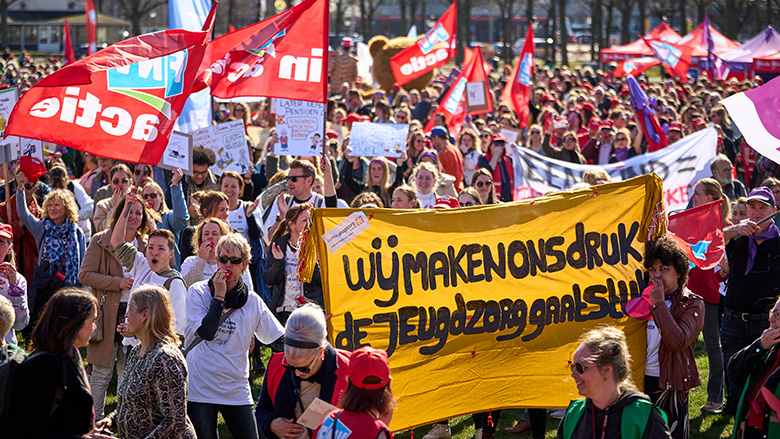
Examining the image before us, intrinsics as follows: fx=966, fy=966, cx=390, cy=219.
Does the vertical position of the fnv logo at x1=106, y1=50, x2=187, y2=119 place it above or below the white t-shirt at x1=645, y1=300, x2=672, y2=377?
above

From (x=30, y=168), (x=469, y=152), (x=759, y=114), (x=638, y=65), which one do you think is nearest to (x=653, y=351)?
(x=759, y=114)

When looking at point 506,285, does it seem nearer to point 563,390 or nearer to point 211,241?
point 563,390

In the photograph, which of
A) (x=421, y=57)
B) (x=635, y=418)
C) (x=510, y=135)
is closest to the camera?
(x=635, y=418)

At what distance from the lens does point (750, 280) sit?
7250mm

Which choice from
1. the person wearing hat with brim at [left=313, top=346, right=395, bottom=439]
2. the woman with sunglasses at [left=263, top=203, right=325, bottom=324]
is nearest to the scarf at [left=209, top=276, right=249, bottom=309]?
the woman with sunglasses at [left=263, top=203, right=325, bottom=324]

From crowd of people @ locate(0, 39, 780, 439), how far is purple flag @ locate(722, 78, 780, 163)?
70 centimetres

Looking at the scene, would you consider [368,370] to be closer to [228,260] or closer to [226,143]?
[228,260]

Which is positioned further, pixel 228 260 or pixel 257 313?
pixel 257 313

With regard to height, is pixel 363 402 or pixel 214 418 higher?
pixel 363 402

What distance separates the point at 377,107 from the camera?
53.4 feet

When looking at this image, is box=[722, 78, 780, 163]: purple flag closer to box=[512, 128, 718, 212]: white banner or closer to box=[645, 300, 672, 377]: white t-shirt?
box=[645, 300, 672, 377]: white t-shirt

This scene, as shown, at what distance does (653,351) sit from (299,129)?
5770 millimetres

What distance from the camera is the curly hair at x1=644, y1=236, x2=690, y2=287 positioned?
570 centimetres

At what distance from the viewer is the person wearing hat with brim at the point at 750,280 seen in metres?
7.20
